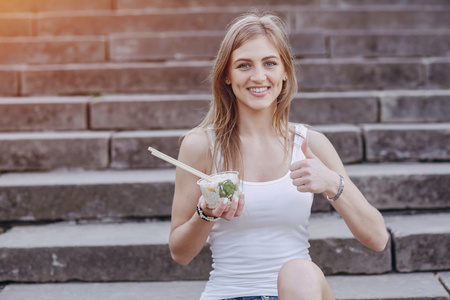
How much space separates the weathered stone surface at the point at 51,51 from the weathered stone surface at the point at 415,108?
2.43 meters

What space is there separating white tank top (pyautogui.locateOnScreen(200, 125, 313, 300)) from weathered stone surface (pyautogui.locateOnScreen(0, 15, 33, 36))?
3.59 metres

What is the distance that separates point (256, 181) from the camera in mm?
1912

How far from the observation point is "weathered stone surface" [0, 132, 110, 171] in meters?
3.29

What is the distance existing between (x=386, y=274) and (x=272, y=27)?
1.49 meters

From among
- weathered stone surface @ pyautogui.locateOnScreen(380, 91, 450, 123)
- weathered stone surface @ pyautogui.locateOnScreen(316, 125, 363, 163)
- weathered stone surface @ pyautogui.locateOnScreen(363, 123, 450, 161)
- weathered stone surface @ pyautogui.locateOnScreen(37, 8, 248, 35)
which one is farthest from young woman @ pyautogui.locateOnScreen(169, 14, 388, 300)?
weathered stone surface @ pyautogui.locateOnScreen(37, 8, 248, 35)

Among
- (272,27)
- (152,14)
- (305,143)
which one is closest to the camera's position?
(305,143)

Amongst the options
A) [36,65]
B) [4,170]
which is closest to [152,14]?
[36,65]

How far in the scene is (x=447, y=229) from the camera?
8.66 feet

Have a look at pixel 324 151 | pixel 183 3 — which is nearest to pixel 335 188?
pixel 324 151

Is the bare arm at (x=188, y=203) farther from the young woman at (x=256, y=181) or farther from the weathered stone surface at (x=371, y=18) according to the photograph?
the weathered stone surface at (x=371, y=18)

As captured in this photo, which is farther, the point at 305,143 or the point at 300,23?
the point at 300,23

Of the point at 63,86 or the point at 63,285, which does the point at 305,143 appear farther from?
the point at 63,86

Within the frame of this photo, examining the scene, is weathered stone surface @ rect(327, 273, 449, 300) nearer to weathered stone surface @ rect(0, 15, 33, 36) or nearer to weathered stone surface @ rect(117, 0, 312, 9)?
weathered stone surface @ rect(117, 0, 312, 9)

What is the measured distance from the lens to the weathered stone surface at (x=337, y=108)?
3602 mm
